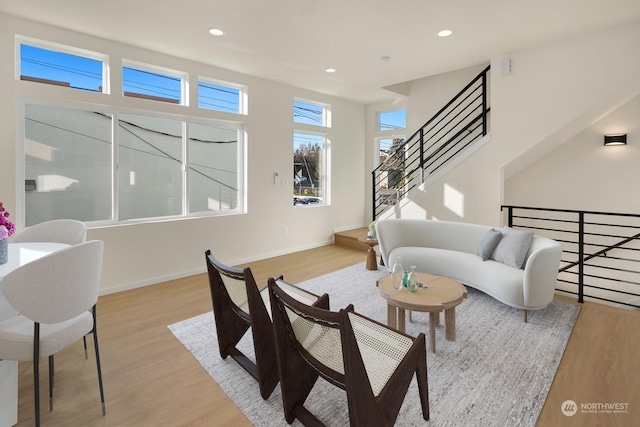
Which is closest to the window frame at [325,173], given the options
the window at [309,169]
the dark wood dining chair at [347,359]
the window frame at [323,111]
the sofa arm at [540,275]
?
the window at [309,169]

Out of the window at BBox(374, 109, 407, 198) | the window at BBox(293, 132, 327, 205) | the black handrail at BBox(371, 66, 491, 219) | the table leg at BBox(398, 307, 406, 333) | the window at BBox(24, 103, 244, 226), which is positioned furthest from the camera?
the window at BBox(374, 109, 407, 198)

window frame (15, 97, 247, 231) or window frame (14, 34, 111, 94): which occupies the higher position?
window frame (14, 34, 111, 94)

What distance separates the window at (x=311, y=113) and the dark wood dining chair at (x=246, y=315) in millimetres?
4226

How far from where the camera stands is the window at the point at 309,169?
20.2ft

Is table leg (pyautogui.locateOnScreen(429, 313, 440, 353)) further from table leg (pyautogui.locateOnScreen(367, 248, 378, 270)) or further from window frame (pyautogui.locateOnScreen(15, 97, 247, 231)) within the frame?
window frame (pyautogui.locateOnScreen(15, 97, 247, 231))

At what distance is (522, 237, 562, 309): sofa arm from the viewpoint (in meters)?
2.90

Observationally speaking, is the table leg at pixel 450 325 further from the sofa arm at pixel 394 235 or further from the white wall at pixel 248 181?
the white wall at pixel 248 181

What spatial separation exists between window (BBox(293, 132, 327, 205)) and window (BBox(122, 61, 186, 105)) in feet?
6.97

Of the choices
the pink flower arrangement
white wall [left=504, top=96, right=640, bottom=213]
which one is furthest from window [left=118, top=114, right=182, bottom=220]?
white wall [left=504, top=96, right=640, bottom=213]

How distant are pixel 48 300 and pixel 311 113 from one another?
5.38 meters

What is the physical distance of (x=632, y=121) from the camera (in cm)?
446

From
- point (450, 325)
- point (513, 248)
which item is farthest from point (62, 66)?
point (513, 248)

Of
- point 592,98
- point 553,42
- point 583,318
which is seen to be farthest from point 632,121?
point 583,318

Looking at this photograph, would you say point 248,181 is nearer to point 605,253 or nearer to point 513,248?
point 513,248
